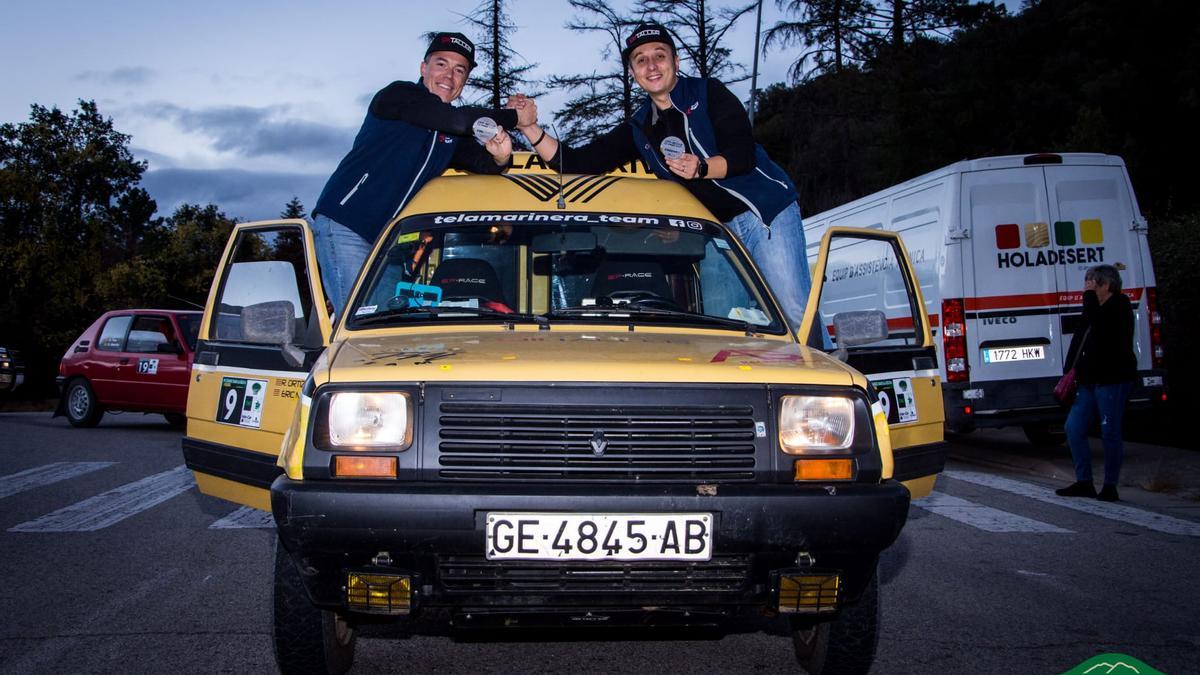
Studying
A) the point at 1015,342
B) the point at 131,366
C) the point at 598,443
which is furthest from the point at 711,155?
the point at 131,366

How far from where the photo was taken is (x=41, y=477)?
1006 centimetres

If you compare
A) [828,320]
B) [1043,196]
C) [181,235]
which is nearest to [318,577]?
[1043,196]

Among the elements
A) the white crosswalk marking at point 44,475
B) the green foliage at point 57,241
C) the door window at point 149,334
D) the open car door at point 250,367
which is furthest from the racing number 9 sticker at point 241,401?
the green foliage at point 57,241

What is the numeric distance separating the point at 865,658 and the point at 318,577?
69.5 inches

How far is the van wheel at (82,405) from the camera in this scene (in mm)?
15969

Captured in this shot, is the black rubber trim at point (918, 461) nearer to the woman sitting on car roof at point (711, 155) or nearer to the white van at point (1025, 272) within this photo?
the woman sitting on car roof at point (711, 155)

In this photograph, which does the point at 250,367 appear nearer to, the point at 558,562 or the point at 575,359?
the point at 575,359

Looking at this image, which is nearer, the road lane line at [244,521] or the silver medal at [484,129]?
the silver medal at [484,129]

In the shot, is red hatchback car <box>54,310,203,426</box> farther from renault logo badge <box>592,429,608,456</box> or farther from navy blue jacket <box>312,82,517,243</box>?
renault logo badge <box>592,429,608,456</box>

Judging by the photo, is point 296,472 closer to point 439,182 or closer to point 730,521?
point 730,521

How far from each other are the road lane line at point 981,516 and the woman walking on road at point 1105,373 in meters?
1.07

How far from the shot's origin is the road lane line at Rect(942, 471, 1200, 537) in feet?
24.5

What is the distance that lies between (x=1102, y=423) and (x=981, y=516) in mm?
1731

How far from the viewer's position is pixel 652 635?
3.70 metres
